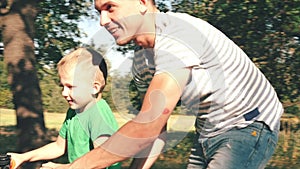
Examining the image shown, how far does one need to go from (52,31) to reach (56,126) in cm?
753

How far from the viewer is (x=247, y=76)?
120 inches

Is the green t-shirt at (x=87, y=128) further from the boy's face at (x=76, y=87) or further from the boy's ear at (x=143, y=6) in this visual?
the boy's ear at (x=143, y=6)

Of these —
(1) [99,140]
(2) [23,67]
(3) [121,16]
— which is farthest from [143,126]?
(2) [23,67]

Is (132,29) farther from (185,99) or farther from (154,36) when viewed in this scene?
(185,99)

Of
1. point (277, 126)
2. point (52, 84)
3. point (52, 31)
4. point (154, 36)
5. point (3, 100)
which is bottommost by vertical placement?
point (3, 100)

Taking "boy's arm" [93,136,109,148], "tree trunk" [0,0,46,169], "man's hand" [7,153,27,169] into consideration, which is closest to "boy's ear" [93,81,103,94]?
"boy's arm" [93,136,109,148]

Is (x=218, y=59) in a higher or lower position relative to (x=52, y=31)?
higher

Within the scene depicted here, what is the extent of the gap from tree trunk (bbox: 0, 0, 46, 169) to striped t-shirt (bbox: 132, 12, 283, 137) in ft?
26.1

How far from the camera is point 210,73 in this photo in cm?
289

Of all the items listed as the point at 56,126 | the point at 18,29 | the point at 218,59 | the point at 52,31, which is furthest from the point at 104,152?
the point at 56,126

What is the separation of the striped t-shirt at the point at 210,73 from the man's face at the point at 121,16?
4.4 inches

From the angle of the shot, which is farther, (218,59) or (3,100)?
(3,100)

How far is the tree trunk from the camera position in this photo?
35.7ft

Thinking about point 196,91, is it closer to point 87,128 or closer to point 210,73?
point 210,73
